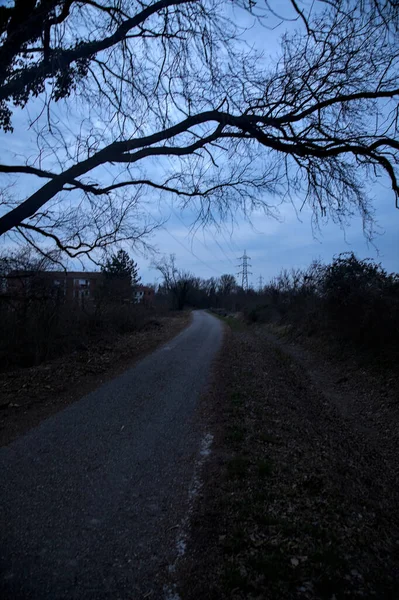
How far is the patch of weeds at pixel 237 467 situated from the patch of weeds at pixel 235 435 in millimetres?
667

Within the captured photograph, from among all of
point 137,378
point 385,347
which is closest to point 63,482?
point 137,378

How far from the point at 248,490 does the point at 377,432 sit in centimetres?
374

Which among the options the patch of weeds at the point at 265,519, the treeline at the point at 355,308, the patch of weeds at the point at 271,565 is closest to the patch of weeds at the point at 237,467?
the patch of weeds at the point at 265,519

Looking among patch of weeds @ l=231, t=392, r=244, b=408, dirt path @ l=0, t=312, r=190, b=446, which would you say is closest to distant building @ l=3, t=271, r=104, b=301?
dirt path @ l=0, t=312, r=190, b=446

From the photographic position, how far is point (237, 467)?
473cm

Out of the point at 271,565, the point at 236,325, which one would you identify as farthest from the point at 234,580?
the point at 236,325

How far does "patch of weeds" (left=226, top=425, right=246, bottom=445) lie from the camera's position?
5743mm

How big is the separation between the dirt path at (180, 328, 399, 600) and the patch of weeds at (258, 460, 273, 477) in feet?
0.04

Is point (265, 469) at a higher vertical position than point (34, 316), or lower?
lower

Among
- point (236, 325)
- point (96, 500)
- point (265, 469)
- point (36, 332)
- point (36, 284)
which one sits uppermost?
point (36, 284)

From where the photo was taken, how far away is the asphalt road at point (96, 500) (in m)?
2.96

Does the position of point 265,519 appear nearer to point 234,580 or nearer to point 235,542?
point 235,542

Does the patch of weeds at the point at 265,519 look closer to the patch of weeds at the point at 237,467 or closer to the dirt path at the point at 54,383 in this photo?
the patch of weeds at the point at 237,467

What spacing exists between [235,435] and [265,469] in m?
1.24
